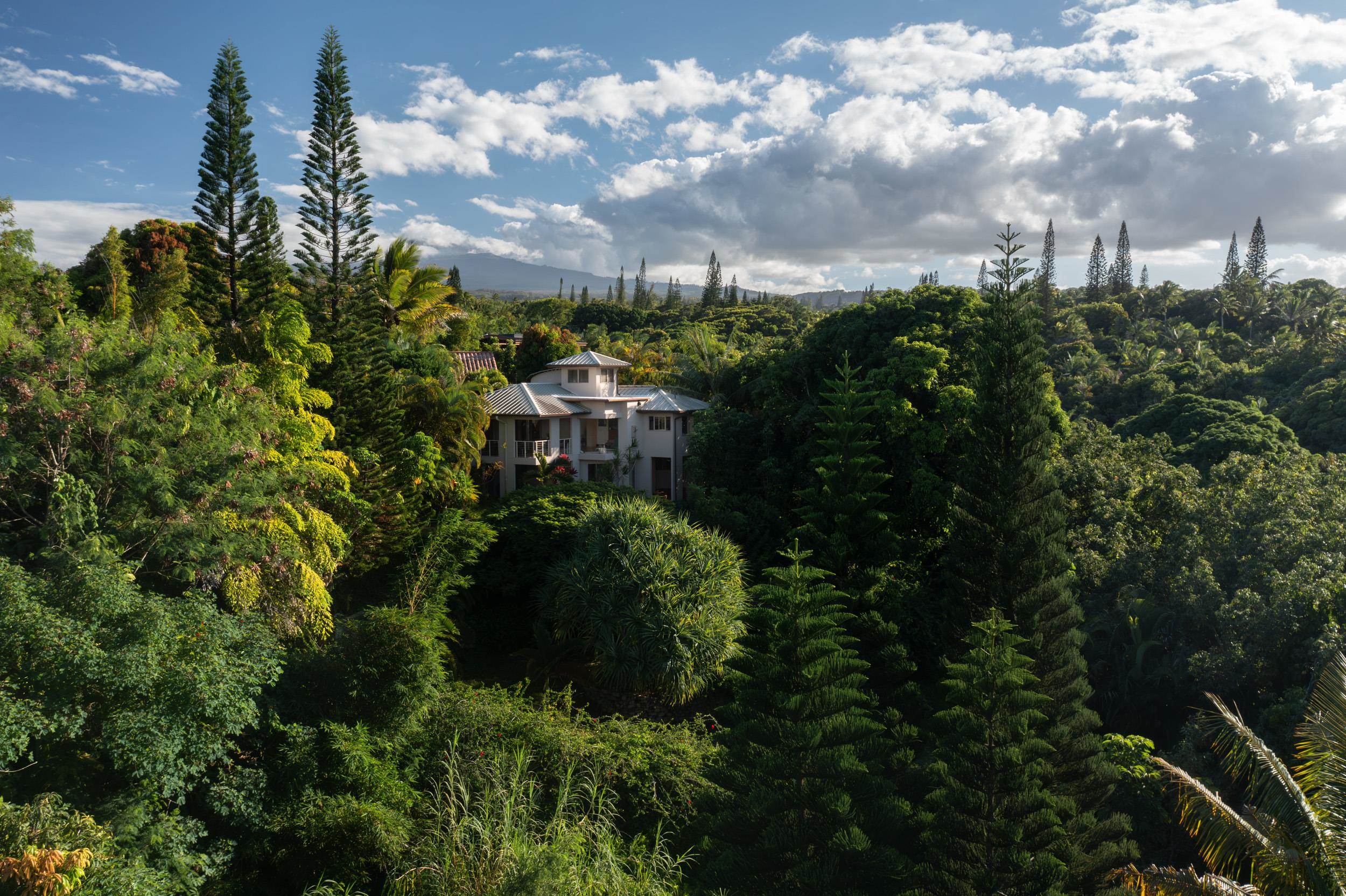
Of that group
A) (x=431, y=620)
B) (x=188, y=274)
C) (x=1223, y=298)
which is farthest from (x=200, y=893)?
(x=1223, y=298)

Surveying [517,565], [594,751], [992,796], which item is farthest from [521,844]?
[517,565]

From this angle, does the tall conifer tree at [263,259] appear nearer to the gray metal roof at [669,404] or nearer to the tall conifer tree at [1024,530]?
the gray metal roof at [669,404]

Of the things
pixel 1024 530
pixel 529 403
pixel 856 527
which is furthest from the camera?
pixel 529 403

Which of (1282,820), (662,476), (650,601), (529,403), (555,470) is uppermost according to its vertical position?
(529,403)

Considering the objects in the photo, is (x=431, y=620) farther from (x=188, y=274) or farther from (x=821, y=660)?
(x=188, y=274)

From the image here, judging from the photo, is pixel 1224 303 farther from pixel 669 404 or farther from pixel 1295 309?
pixel 669 404

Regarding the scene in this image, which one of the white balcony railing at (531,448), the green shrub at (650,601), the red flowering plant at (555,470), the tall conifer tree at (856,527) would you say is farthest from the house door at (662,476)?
the green shrub at (650,601)

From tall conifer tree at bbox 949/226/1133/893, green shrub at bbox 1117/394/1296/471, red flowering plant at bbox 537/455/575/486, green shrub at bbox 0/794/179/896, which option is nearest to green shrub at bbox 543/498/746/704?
tall conifer tree at bbox 949/226/1133/893
